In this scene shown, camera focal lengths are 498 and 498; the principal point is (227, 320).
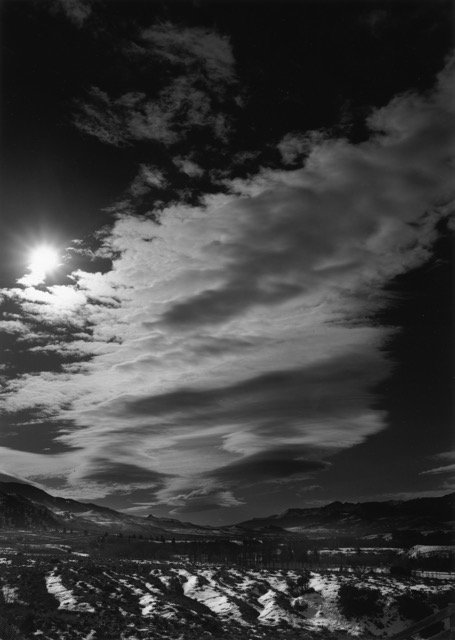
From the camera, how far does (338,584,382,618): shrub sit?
63.9 m

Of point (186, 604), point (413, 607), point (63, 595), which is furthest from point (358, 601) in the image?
point (63, 595)

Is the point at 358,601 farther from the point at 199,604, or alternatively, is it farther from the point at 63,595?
the point at 63,595

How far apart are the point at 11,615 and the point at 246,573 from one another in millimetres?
57116

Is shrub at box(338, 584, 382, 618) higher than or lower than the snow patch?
lower

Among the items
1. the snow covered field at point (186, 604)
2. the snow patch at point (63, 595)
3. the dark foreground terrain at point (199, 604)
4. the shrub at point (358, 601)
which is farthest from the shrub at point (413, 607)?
the snow patch at point (63, 595)

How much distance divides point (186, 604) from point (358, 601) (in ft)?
78.2

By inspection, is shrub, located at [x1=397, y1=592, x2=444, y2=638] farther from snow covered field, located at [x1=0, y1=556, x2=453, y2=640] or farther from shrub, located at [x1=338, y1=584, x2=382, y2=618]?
shrub, located at [x1=338, y1=584, x2=382, y2=618]

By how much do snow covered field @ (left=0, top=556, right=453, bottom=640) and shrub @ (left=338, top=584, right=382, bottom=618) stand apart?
460 millimetres

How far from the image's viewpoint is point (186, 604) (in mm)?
58375

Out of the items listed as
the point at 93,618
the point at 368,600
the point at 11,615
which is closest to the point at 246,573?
the point at 368,600

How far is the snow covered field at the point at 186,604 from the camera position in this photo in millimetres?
43438

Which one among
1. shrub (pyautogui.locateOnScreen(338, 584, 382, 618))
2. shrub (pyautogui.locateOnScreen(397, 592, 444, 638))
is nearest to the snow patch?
shrub (pyautogui.locateOnScreen(338, 584, 382, 618))

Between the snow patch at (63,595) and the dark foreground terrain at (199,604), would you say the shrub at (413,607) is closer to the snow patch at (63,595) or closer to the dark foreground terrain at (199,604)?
the dark foreground terrain at (199,604)

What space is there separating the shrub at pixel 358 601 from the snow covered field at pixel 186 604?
460 millimetres
